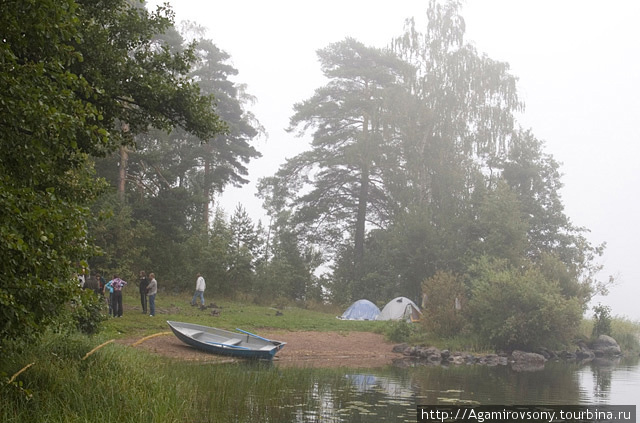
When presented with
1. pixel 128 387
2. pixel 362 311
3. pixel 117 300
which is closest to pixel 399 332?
pixel 362 311

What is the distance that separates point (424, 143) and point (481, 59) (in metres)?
7.63

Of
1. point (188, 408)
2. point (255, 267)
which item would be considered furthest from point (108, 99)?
point (255, 267)

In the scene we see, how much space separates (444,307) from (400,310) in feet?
22.6

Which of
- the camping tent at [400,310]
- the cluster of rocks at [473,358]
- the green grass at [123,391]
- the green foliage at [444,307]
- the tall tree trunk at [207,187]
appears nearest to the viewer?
the green grass at [123,391]

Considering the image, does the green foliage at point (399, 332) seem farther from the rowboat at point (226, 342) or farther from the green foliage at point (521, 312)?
the rowboat at point (226, 342)

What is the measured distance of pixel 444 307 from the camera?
30.5m

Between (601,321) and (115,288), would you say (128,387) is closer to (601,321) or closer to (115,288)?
(115,288)

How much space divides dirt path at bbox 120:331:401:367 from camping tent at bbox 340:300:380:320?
24.5 feet

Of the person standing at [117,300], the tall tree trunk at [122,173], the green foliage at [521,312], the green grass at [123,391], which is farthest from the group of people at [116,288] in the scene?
the green foliage at [521,312]

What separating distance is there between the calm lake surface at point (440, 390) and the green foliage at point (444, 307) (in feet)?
19.0

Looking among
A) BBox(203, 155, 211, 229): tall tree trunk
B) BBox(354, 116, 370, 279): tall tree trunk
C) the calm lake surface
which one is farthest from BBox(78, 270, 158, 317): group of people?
BBox(354, 116, 370, 279): tall tree trunk

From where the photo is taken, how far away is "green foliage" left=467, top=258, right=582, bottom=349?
29.0 m

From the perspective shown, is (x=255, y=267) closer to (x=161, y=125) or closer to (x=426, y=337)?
(x=426, y=337)

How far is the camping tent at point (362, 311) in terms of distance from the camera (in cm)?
3788
